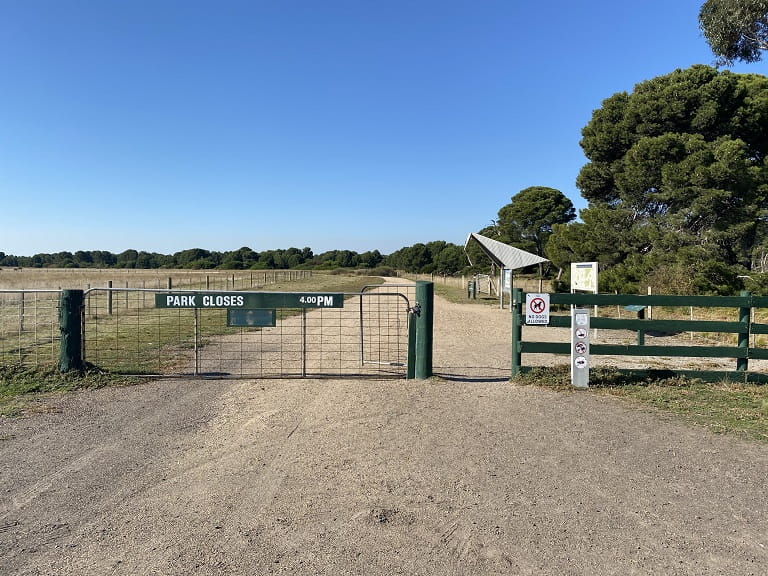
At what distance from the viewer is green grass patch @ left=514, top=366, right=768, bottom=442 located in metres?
5.98

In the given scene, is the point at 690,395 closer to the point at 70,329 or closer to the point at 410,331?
the point at 410,331

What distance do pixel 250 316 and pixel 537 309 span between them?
4.54 meters

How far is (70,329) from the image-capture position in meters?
7.93

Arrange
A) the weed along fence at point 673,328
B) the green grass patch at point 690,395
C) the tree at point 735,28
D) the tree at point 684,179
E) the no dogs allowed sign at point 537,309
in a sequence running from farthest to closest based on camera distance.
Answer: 1. the tree at point 684,179
2. the tree at point 735,28
3. the no dogs allowed sign at point 537,309
4. the weed along fence at point 673,328
5. the green grass patch at point 690,395

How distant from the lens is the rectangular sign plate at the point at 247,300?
8.28m

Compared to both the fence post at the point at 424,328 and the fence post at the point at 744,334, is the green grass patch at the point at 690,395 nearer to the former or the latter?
the fence post at the point at 744,334

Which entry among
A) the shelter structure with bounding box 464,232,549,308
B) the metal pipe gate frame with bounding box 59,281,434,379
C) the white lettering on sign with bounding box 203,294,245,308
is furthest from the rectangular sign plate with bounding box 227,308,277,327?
the shelter structure with bounding box 464,232,549,308

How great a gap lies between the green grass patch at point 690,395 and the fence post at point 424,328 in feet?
4.71

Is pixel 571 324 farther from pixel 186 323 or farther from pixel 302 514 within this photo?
pixel 186 323

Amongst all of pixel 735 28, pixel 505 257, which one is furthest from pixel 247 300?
pixel 505 257

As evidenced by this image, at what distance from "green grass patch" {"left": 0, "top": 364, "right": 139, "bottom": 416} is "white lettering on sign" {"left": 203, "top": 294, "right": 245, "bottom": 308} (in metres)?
1.63

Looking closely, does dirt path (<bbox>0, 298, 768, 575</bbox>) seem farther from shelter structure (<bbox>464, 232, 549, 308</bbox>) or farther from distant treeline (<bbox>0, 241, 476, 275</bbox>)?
distant treeline (<bbox>0, 241, 476, 275</bbox>)

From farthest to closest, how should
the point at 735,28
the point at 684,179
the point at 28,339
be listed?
the point at 684,179 < the point at 735,28 < the point at 28,339

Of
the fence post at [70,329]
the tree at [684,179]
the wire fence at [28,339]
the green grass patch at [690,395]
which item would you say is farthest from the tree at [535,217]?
the fence post at [70,329]
